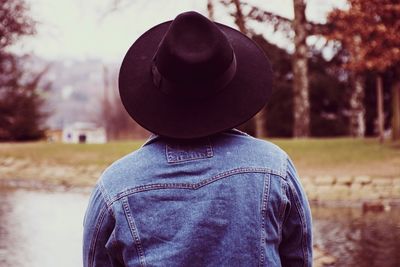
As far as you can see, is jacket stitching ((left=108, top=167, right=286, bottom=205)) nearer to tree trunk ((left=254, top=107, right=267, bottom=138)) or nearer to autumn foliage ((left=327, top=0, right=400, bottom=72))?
autumn foliage ((left=327, top=0, right=400, bottom=72))

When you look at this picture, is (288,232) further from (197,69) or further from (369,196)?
(369,196)

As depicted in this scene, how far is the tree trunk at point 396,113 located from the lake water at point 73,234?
25.2ft

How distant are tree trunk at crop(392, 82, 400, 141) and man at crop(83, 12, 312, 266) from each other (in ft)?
56.4

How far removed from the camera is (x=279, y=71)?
29.3 metres

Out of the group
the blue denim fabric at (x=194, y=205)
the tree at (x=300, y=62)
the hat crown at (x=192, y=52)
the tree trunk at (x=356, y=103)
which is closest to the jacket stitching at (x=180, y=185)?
the blue denim fabric at (x=194, y=205)

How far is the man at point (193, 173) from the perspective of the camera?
1713mm

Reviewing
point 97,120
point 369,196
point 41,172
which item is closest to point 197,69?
point 369,196

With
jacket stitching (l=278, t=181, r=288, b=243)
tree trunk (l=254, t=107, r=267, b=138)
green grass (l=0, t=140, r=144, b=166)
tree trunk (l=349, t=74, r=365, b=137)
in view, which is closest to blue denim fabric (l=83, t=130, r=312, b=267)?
jacket stitching (l=278, t=181, r=288, b=243)

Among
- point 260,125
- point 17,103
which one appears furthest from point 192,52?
point 17,103

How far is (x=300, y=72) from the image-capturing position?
21.9 m

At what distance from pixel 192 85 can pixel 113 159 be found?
15.0m

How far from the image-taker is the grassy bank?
45.6 ft

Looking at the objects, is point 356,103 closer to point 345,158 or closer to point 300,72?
point 300,72

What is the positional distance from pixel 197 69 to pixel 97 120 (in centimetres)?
8040
